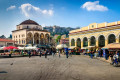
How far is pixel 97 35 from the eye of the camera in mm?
36281

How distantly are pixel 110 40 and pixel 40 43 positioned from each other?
33.4 m

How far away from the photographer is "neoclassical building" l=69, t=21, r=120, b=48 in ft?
105

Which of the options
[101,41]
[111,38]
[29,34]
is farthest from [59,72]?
[29,34]

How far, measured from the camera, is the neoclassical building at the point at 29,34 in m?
55.2

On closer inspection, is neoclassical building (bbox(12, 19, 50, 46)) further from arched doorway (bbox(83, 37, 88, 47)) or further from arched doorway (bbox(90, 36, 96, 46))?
arched doorway (bbox(90, 36, 96, 46))

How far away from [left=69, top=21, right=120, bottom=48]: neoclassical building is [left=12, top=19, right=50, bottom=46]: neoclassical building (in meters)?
18.2

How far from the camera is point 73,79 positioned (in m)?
8.31

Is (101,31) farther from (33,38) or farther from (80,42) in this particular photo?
(33,38)

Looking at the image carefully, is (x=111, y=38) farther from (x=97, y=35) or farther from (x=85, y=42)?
(x=85, y=42)

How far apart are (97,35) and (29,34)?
30257 millimetres

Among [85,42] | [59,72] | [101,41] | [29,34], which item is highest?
[29,34]

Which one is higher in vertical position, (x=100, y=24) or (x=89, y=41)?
(x=100, y=24)

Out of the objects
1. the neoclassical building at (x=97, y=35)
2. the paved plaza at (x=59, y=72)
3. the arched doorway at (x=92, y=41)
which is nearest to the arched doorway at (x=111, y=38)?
the neoclassical building at (x=97, y=35)

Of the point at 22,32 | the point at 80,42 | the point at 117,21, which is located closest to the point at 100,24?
the point at 117,21
